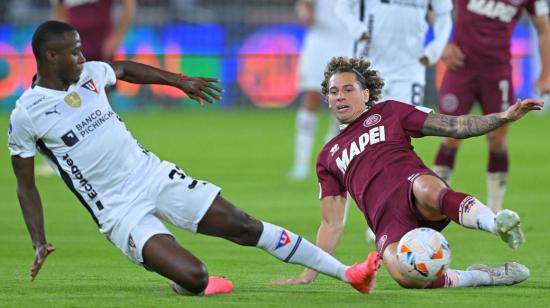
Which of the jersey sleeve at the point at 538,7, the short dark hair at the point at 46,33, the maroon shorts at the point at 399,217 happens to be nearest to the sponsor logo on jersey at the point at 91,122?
the short dark hair at the point at 46,33

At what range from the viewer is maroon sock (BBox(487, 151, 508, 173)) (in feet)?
37.7

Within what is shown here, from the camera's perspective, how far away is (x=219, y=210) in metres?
7.36

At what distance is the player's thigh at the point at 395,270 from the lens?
7.22 metres

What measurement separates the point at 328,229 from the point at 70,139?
1.74 metres

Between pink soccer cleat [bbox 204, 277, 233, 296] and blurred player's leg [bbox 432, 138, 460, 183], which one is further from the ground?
pink soccer cleat [bbox 204, 277, 233, 296]

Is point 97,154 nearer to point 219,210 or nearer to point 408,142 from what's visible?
point 219,210

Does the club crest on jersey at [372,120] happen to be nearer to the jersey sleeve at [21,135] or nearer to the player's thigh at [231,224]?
the player's thigh at [231,224]

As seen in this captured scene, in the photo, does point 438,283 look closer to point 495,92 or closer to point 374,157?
point 374,157

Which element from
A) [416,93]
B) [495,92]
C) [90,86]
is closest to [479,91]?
[495,92]

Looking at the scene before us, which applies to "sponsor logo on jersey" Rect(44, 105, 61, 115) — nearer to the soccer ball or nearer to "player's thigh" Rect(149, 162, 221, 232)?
"player's thigh" Rect(149, 162, 221, 232)

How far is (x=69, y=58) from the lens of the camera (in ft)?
23.8

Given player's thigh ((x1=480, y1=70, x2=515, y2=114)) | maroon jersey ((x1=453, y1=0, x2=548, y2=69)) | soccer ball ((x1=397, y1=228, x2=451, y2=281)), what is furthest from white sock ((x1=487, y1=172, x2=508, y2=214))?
soccer ball ((x1=397, y1=228, x2=451, y2=281))

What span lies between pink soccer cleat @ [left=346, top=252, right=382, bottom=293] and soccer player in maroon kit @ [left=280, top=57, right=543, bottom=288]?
0.83 ft

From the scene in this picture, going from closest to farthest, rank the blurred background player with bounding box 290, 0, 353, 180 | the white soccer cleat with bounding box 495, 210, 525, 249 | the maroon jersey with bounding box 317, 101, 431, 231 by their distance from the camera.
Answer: the white soccer cleat with bounding box 495, 210, 525, 249 → the maroon jersey with bounding box 317, 101, 431, 231 → the blurred background player with bounding box 290, 0, 353, 180
